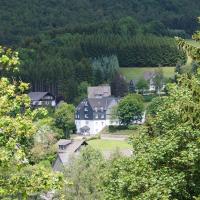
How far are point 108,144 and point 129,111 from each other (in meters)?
23.7

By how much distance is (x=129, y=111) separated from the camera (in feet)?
438

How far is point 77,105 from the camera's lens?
155375mm

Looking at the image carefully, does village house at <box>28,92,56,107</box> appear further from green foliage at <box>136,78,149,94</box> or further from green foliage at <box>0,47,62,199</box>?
green foliage at <box>0,47,62,199</box>

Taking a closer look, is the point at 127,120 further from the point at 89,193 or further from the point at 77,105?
the point at 89,193

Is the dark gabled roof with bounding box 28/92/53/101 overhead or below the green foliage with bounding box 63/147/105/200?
below

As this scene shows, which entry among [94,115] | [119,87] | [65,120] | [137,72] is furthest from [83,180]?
[137,72]

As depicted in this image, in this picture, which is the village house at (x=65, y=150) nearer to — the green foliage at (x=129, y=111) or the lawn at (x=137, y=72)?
the green foliage at (x=129, y=111)

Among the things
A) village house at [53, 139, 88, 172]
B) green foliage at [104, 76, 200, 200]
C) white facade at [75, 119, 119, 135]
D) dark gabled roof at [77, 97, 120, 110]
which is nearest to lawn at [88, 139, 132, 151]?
village house at [53, 139, 88, 172]

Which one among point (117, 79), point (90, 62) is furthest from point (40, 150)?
point (90, 62)

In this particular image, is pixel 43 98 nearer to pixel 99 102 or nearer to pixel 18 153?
pixel 99 102

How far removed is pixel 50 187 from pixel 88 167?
3507cm

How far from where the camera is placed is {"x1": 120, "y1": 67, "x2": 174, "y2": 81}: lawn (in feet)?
607

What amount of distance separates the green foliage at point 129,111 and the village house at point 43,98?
2754cm

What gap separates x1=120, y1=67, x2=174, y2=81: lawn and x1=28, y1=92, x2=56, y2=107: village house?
30.9 m
